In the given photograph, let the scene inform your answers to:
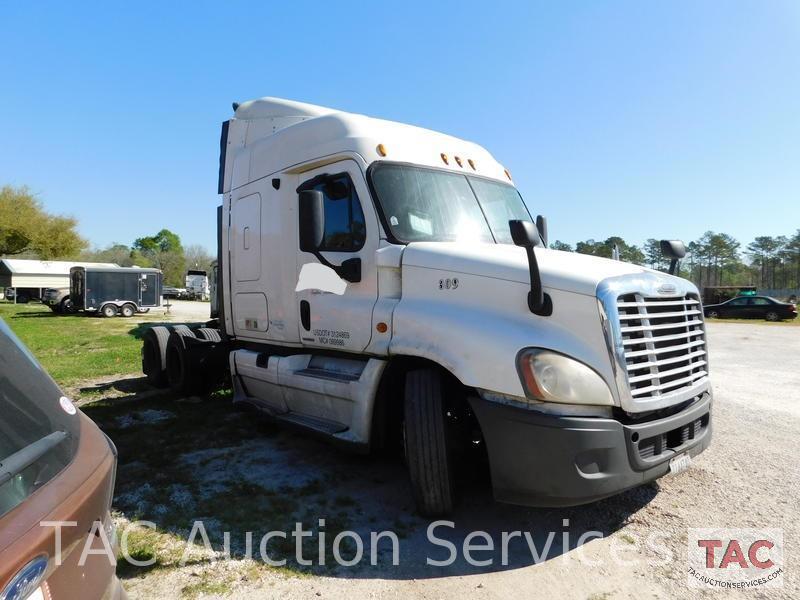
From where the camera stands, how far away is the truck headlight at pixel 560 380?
2961 millimetres

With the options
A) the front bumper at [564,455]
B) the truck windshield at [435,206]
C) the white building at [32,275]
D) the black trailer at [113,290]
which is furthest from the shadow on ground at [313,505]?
the white building at [32,275]

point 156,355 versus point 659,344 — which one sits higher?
point 659,344

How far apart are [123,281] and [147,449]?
85.1 feet

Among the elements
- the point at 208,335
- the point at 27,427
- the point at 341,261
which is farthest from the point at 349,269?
the point at 208,335

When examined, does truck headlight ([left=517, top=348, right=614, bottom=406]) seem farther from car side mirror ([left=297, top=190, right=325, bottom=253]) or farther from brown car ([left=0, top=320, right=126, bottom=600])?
brown car ([left=0, top=320, right=126, bottom=600])

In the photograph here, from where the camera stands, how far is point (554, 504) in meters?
3.01

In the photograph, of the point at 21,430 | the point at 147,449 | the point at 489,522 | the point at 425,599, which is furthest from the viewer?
the point at 147,449

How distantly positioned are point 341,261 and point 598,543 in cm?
282

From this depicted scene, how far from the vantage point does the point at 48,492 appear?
137 centimetres

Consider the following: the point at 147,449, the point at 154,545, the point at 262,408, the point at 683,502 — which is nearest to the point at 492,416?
the point at 683,502

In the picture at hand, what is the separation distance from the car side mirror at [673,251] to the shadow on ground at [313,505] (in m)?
1.91

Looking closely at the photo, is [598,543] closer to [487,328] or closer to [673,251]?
[487,328]

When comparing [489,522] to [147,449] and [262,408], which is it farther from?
[147,449]

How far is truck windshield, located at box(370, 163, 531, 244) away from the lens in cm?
410
